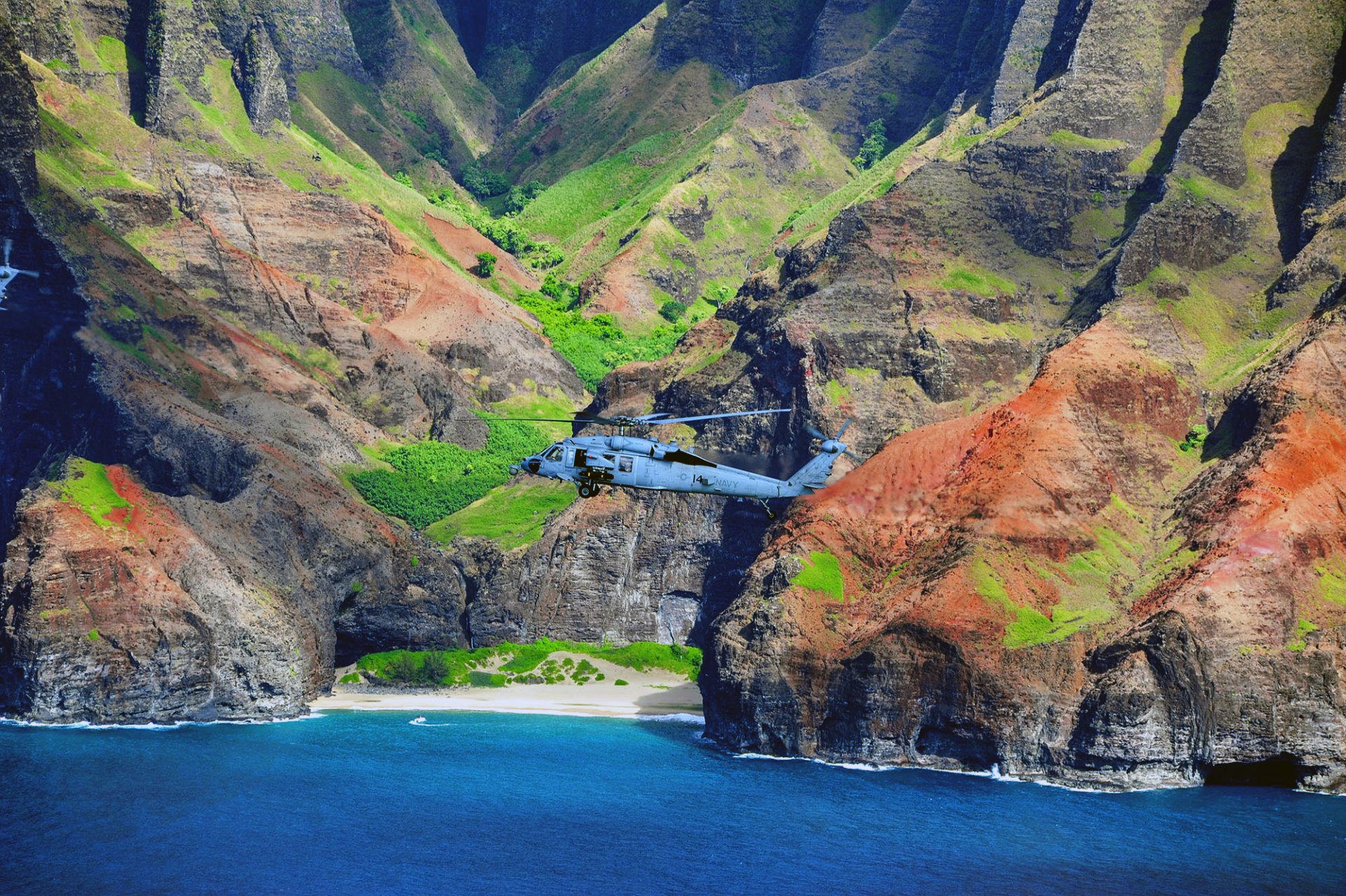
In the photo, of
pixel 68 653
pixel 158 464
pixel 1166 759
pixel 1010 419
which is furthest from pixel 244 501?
pixel 1166 759

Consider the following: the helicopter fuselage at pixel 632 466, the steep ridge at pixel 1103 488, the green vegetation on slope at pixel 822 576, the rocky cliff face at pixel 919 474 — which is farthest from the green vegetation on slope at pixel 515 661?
the helicopter fuselage at pixel 632 466

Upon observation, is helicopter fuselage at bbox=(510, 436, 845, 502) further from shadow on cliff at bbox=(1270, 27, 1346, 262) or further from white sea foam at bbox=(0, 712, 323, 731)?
shadow on cliff at bbox=(1270, 27, 1346, 262)

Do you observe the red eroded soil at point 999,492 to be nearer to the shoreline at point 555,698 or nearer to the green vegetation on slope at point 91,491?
the shoreline at point 555,698

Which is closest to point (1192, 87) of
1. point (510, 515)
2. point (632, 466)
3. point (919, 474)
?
point (919, 474)

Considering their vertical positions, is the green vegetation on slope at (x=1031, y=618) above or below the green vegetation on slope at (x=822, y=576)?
below

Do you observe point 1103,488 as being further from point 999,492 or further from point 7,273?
point 7,273

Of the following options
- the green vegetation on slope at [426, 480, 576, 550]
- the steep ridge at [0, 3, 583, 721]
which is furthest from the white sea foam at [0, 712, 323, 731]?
the green vegetation on slope at [426, 480, 576, 550]

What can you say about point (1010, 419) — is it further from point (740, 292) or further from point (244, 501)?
point (244, 501)
